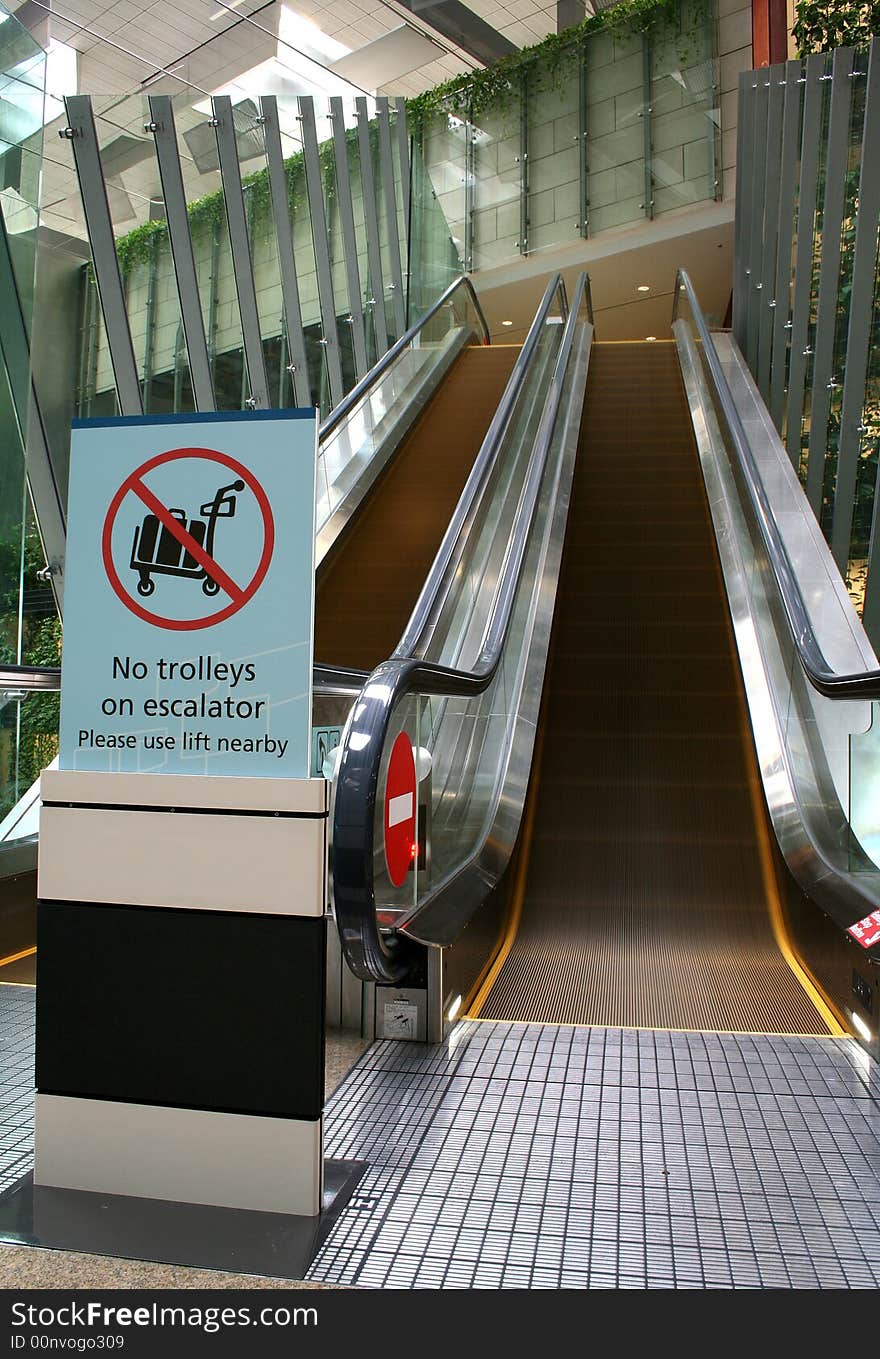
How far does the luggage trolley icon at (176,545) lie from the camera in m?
2.34

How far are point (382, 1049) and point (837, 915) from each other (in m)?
1.58

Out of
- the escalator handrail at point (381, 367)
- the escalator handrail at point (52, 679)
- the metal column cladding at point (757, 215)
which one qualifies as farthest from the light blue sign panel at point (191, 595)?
the metal column cladding at point (757, 215)

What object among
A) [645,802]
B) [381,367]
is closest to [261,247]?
[381,367]

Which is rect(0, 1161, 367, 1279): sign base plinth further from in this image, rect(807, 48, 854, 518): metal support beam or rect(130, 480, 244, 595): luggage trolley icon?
rect(807, 48, 854, 518): metal support beam

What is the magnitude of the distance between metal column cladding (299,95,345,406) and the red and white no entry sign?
25.2 feet

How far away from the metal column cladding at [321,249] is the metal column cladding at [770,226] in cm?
410

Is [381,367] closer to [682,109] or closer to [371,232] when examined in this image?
[371,232]

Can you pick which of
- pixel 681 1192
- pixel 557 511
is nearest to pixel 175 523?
pixel 681 1192

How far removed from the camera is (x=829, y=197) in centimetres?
781

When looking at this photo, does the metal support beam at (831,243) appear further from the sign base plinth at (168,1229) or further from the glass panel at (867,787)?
the sign base plinth at (168,1229)

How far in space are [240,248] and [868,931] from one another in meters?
7.55

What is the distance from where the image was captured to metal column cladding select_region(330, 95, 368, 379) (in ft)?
33.1

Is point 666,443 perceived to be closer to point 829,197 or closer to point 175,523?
point 829,197

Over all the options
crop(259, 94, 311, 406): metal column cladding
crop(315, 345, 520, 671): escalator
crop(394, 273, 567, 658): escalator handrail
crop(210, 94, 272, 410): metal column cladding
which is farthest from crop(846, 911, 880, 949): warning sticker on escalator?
crop(259, 94, 311, 406): metal column cladding
